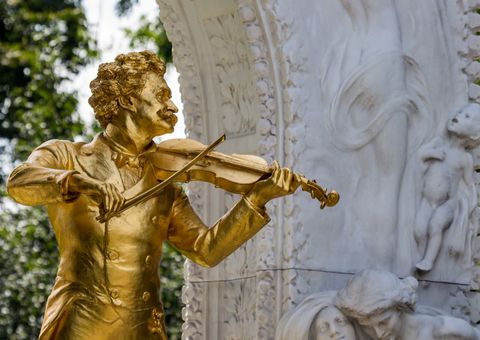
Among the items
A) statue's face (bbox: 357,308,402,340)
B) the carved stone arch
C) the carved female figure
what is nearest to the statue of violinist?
the carved female figure

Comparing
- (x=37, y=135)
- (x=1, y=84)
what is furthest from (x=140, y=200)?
(x=1, y=84)

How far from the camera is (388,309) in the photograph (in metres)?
7.59

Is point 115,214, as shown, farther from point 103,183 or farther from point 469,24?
point 469,24

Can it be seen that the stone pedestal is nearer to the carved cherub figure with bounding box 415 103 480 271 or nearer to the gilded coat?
the carved cherub figure with bounding box 415 103 480 271

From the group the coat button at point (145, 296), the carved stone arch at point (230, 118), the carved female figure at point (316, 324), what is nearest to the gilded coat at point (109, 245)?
the coat button at point (145, 296)

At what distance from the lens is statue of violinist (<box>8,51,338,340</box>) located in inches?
242

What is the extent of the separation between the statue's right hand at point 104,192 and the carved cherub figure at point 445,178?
2.73 meters

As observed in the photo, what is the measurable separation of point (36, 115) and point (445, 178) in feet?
21.8

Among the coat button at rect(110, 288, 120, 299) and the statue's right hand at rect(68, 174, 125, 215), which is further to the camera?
the coat button at rect(110, 288, 120, 299)

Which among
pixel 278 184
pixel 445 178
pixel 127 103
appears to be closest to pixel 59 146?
pixel 127 103

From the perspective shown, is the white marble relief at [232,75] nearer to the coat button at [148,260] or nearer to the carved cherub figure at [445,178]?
the carved cherub figure at [445,178]

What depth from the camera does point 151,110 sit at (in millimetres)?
6285

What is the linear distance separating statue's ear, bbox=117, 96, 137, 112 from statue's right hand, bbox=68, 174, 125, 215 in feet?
1.73

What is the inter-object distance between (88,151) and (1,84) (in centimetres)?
882
